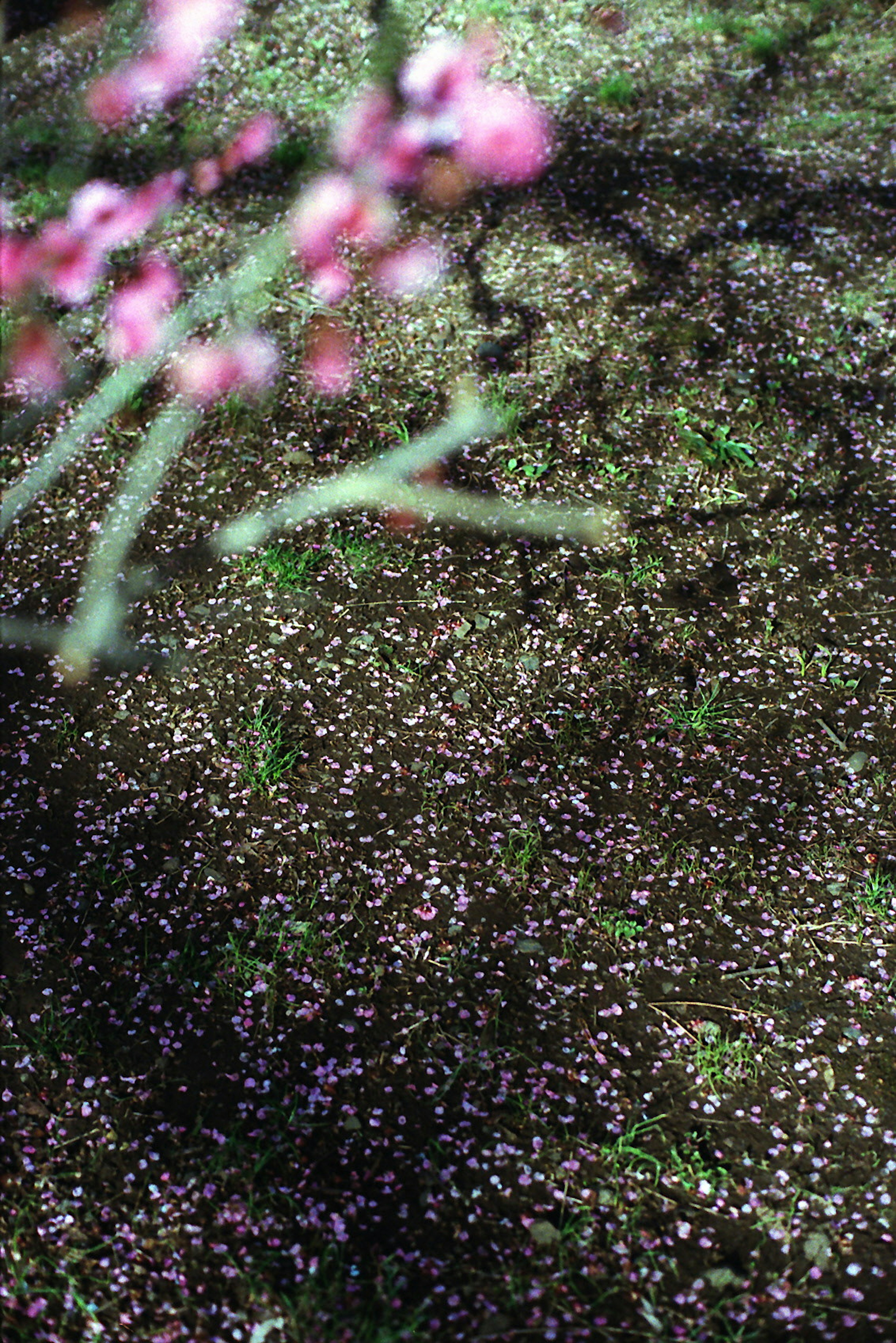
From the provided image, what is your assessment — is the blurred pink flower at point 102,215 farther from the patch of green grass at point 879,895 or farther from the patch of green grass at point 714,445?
the patch of green grass at point 879,895

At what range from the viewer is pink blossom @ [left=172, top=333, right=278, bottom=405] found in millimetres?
4727

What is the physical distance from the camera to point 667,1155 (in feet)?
8.20

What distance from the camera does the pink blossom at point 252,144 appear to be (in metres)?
6.00

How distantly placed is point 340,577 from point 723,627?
144cm

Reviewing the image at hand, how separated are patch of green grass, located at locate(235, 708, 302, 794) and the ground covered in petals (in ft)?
0.05

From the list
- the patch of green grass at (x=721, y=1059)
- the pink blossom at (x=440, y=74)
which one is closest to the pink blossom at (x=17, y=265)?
the pink blossom at (x=440, y=74)

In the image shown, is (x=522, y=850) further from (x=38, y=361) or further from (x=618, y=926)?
(x=38, y=361)

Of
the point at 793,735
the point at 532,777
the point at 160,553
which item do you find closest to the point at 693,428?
the point at 793,735

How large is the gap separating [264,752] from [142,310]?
2889 mm

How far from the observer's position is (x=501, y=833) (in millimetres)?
3186

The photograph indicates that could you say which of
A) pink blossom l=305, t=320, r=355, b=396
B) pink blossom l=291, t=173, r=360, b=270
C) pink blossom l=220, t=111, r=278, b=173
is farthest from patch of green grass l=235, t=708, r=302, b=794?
pink blossom l=220, t=111, r=278, b=173

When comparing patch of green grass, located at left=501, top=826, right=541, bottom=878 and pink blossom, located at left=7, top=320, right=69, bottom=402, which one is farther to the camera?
pink blossom, located at left=7, top=320, right=69, bottom=402

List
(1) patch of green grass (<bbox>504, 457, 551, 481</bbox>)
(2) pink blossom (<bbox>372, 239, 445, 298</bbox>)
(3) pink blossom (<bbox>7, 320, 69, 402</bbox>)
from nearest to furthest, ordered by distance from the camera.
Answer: (1) patch of green grass (<bbox>504, 457, 551, 481</bbox>) < (3) pink blossom (<bbox>7, 320, 69, 402</bbox>) < (2) pink blossom (<bbox>372, 239, 445, 298</bbox>)

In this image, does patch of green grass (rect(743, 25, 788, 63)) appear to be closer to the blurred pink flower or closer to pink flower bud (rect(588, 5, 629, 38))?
pink flower bud (rect(588, 5, 629, 38))
